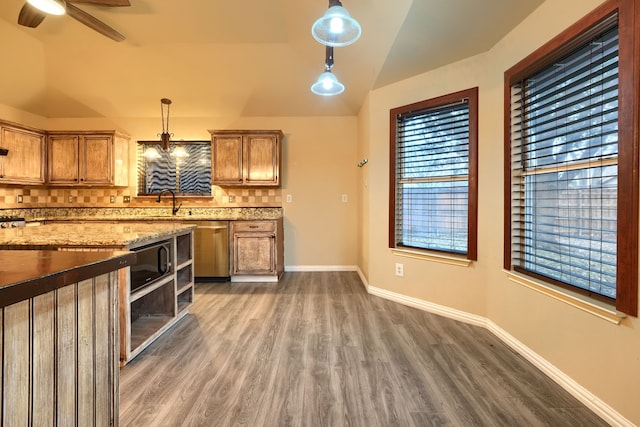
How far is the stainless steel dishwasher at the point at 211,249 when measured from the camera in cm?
359

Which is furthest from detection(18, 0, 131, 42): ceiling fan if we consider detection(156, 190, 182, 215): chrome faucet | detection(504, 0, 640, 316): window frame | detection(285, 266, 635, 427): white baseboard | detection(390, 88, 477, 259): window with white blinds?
detection(285, 266, 635, 427): white baseboard

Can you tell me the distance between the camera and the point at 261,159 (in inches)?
153

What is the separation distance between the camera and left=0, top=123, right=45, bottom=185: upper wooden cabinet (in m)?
3.43

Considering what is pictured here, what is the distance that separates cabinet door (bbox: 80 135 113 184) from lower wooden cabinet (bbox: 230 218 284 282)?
2022 mm

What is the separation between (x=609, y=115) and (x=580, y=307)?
103cm

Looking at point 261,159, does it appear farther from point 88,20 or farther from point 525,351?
point 525,351

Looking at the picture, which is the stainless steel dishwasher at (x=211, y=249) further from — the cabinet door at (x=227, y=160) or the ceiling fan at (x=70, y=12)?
the ceiling fan at (x=70, y=12)

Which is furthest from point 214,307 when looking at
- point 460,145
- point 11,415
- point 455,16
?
point 455,16

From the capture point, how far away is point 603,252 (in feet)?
4.76

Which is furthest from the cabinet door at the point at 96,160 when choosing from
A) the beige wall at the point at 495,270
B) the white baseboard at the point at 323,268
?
the beige wall at the point at 495,270

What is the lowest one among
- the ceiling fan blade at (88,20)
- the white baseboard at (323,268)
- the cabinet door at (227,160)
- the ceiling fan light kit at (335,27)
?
the white baseboard at (323,268)

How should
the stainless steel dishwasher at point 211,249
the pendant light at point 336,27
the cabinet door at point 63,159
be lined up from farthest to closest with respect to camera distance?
the cabinet door at point 63,159 < the stainless steel dishwasher at point 211,249 < the pendant light at point 336,27

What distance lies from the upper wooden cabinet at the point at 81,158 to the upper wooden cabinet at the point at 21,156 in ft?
0.30

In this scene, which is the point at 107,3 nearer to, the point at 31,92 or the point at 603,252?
the point at 31,92
